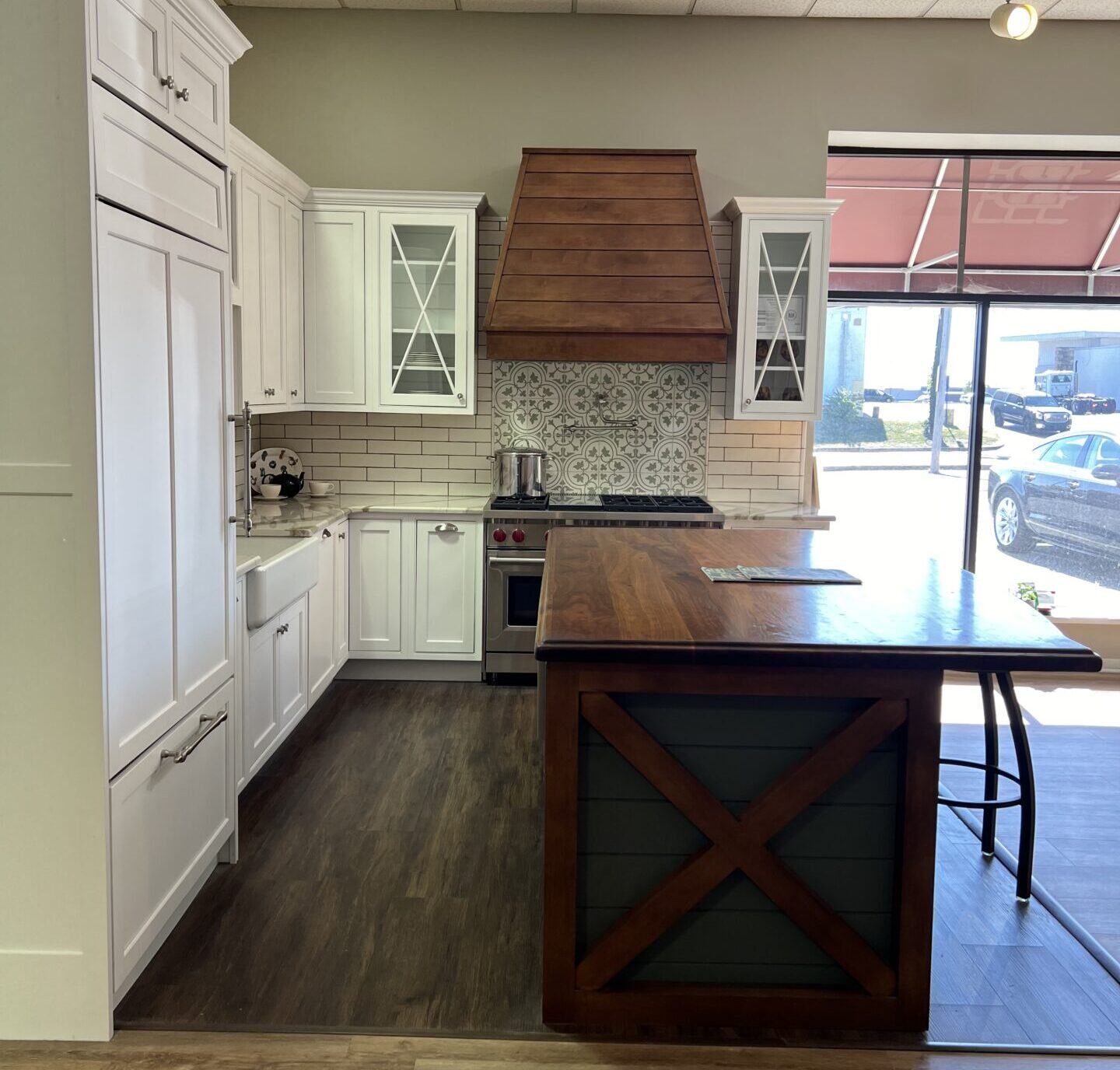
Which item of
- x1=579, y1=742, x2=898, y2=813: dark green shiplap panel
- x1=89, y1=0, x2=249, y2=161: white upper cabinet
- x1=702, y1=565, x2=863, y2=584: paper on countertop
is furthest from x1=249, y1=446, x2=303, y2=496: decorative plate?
x1=579, y1=742, x2=898, y2=813: dark green shiplap panel

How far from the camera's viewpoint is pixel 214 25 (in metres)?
2.78

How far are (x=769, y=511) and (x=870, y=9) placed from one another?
2.58 metres

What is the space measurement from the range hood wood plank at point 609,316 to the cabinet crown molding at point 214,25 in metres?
2.11

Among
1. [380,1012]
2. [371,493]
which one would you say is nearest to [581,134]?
[371,493]

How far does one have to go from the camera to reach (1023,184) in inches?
222

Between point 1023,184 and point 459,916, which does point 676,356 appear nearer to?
point 1023,184

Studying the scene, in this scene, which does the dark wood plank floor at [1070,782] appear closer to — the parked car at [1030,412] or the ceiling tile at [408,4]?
the parked car at [1030,412]

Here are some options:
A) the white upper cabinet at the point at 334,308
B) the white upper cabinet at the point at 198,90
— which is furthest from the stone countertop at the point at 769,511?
the white upper cabinet at the point at 198,90

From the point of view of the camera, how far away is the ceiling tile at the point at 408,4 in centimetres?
522

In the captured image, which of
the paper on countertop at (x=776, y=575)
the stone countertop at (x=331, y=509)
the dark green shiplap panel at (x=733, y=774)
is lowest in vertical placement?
the dark green shiplap panel at (x=733, y=774)

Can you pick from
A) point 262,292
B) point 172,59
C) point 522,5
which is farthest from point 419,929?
point 522,5

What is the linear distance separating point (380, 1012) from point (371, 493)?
11.6 ft

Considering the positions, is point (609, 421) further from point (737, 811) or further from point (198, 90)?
point (737, 811)

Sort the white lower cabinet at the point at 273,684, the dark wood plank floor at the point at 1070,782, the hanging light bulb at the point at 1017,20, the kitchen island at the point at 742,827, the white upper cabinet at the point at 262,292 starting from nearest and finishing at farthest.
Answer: the kitchen island at the point at 742,827
the hanging light bulb at the point at 1017,20
the dark wood plank floor at the point at 1070,782
the white lower cabinet at the point at 273,684
the white upper cabinet at the point at 262,292
